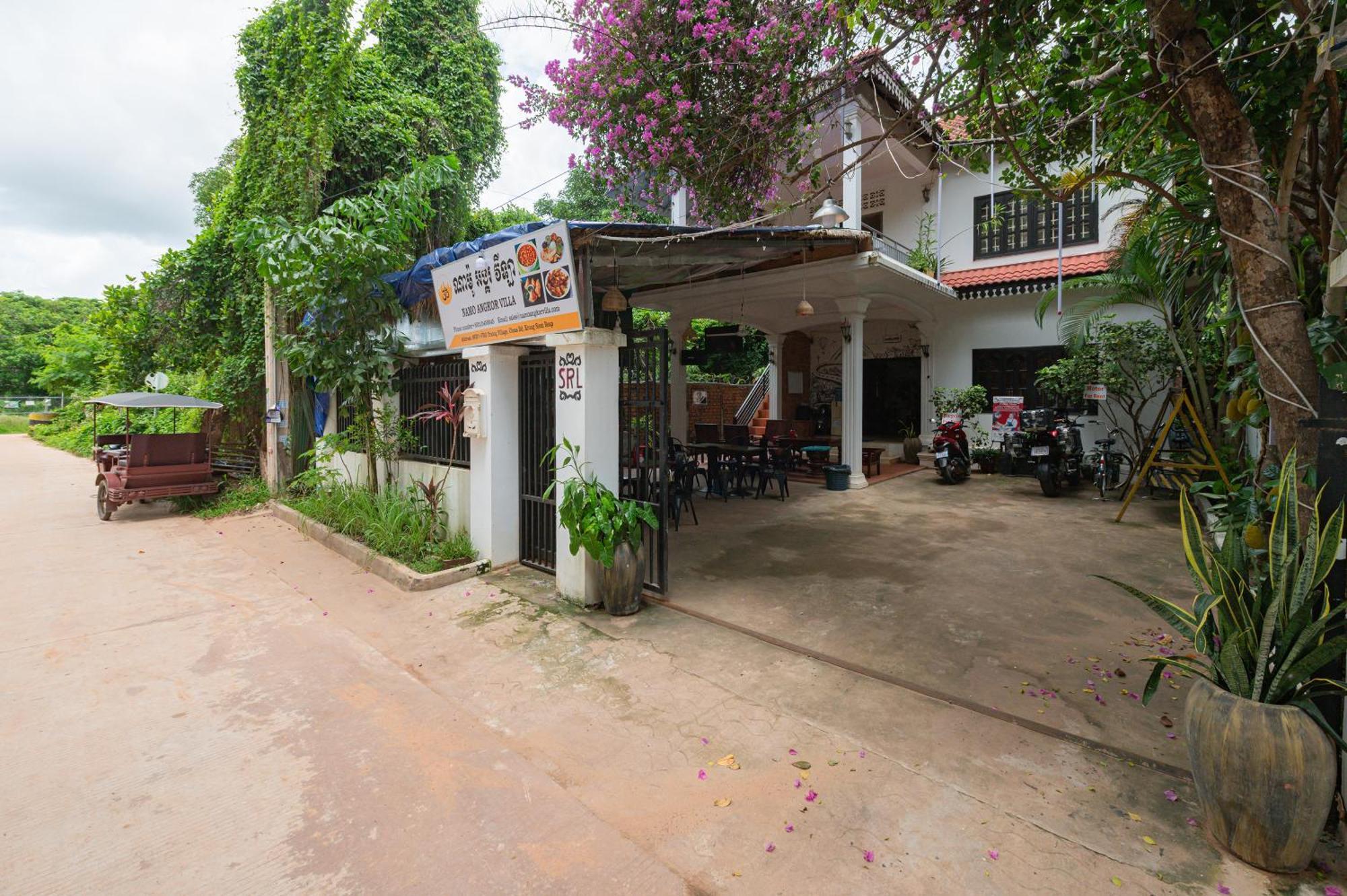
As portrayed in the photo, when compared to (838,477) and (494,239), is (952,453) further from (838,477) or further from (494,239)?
(494,239)

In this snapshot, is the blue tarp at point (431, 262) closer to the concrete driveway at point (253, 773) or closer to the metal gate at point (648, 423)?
the metal gate at point (648, 423)

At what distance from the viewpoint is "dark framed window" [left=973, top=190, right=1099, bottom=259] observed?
10812 mm

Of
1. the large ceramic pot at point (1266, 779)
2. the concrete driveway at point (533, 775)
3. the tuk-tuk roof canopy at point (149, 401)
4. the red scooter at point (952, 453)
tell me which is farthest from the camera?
the red scooter at point (952, 453)

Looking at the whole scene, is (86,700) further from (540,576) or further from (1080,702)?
(1080,702)

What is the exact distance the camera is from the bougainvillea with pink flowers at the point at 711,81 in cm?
449

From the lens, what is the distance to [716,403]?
15.6 m

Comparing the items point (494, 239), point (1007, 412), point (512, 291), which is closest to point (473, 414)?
point (512, 291)

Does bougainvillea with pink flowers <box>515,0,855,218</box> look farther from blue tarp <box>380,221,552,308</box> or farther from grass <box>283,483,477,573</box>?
grass <box>283,483,477,573</box>

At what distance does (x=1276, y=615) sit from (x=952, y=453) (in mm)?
8209

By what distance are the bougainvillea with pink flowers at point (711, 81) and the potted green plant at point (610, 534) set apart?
9.39ft

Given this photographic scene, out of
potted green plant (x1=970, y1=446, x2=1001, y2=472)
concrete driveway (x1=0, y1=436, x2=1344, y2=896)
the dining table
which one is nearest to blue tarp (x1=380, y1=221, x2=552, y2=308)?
concrete driveway (x1=0, y1=436, x2=1344, y2=896)

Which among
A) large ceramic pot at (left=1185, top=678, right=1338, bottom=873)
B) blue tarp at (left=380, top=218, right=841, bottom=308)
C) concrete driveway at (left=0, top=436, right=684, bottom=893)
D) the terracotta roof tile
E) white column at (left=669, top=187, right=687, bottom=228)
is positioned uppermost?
white column at (left=669, top=187, right=687, bottom=228)

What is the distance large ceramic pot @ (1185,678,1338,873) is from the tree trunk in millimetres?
1004

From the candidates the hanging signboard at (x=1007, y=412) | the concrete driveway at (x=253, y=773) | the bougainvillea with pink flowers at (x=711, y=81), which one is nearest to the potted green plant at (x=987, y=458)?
the hanging signboard at (x=1007, y=412)
